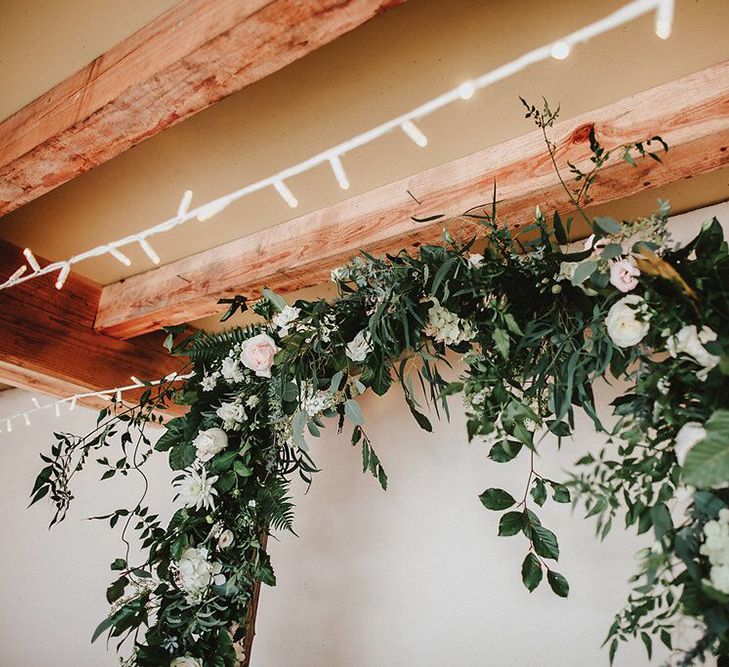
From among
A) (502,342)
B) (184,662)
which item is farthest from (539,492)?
(184,662)

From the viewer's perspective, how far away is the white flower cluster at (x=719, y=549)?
0.77 meters

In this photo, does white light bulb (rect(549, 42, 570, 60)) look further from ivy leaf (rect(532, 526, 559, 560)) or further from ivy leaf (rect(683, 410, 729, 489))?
ivy leaf (rect(532, 526, 559, 560))

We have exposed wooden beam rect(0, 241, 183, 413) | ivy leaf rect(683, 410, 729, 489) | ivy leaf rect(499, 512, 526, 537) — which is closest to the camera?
ivy leaf rect(683, 410, 729, 489)

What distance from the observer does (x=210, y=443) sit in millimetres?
1619

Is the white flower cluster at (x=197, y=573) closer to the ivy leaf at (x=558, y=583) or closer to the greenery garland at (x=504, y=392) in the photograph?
the greenery garland at (x=504, y=392)

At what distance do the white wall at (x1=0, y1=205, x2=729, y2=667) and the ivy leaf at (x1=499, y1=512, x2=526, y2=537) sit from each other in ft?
1.81

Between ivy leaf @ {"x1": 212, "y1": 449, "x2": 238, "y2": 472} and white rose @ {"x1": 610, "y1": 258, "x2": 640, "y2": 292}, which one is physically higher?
white rose @ {"x1": 610, "y1": 258, "x2": 640, "y2": 292}

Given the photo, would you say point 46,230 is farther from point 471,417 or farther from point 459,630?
point 459,630

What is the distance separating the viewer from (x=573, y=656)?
1878 mm

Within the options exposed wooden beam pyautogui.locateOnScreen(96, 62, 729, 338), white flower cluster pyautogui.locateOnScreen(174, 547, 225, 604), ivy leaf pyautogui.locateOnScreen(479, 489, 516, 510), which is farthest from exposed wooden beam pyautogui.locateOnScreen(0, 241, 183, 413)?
ivy leaf pyautogui.locateOnScreen(479, 489, 516, 510)

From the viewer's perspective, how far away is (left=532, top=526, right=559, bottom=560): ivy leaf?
118 cm

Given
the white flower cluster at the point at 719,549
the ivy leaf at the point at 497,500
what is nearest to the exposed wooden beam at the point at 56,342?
the ivy leaf at the point at 497,500

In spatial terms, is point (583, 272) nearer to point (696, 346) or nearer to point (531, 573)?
point (696, 346)

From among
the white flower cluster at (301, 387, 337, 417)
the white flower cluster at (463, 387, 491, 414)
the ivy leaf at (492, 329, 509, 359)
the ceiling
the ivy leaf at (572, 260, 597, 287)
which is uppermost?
the ceiling
